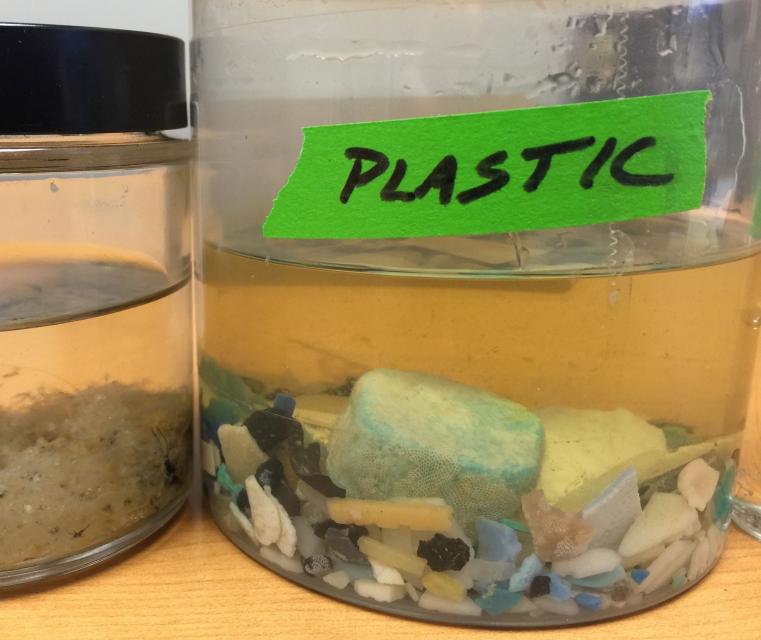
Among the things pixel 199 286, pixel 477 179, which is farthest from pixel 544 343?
pixel 199 286

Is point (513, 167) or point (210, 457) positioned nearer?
point (513, 167)

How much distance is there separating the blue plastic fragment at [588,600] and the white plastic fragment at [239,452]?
15 centimetres

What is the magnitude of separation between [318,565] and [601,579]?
0.39 ft

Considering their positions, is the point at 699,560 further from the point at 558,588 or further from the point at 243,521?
the point at 243,521

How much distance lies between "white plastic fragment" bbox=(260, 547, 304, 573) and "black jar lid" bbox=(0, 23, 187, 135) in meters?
0.20

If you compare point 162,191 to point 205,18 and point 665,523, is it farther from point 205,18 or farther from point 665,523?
point 665,523

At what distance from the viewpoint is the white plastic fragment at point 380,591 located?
1.18 ft

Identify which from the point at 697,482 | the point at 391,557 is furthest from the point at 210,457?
the point at 697,482

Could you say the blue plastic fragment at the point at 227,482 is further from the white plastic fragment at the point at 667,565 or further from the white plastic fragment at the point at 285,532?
the white plastic fragment at the point at 667,565

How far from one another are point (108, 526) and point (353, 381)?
14 cm

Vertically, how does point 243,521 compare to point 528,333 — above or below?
below

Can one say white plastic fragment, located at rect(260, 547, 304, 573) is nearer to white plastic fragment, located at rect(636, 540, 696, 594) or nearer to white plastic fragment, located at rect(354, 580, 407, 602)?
white plastic fragment, located at rect(354, 580, 407, 602)

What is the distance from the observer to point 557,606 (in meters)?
0.36

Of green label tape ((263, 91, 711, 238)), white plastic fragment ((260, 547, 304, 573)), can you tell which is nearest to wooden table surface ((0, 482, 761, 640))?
white plastic fragment ((260, 547, 304, 573))
